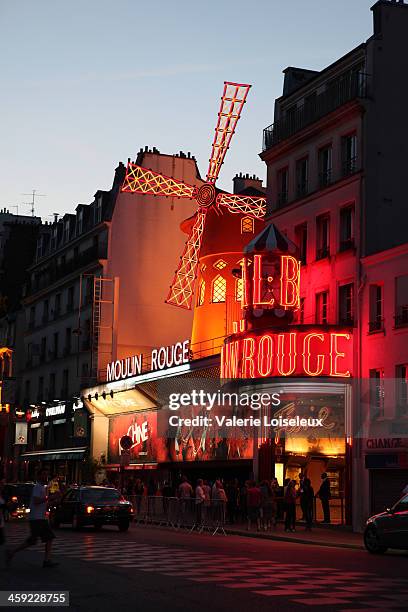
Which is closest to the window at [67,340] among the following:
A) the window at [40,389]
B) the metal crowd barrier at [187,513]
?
the window at [40,389]

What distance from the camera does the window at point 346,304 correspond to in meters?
33.8

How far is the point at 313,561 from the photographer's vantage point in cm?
1962

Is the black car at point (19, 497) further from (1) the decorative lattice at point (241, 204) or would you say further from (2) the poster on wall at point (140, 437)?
(1) the decorative lattice at point (241, 204)

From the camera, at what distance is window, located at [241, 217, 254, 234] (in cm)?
4475

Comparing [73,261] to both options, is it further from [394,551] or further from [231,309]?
[394,551]

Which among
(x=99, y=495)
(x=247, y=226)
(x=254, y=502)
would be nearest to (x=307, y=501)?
(x=254, y=502)

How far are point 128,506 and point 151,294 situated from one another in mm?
28524

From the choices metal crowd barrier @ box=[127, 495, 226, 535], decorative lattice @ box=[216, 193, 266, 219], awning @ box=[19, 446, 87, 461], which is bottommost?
metal crowd barrier @ box=[127, 495, 226, 535]

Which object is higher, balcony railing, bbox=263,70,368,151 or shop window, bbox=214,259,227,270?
balcony railing, bbox=263,70,368,151

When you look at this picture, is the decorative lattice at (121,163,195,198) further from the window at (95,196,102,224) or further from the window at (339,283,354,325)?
the window at (339,283,354,325)

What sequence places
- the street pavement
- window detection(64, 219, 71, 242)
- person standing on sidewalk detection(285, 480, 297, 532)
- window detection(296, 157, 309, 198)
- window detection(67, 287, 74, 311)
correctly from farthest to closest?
window detection(64, 219, 71, 242) → window detection(67, 287, 74, 311) → window detection(296, 157, 309, 198) → person standing on sidewalk detection(285, 480, 297, 532) → the street pavement

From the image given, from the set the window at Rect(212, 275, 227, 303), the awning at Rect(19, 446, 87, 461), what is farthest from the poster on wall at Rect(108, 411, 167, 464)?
the window at Rect(212, 275, 227, 303)

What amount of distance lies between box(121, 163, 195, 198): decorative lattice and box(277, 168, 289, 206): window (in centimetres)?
682

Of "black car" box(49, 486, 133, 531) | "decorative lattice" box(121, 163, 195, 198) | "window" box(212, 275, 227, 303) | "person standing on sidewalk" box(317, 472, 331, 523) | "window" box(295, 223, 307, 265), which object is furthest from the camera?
"decorative lattice" box(121, 163, 195, 198)
